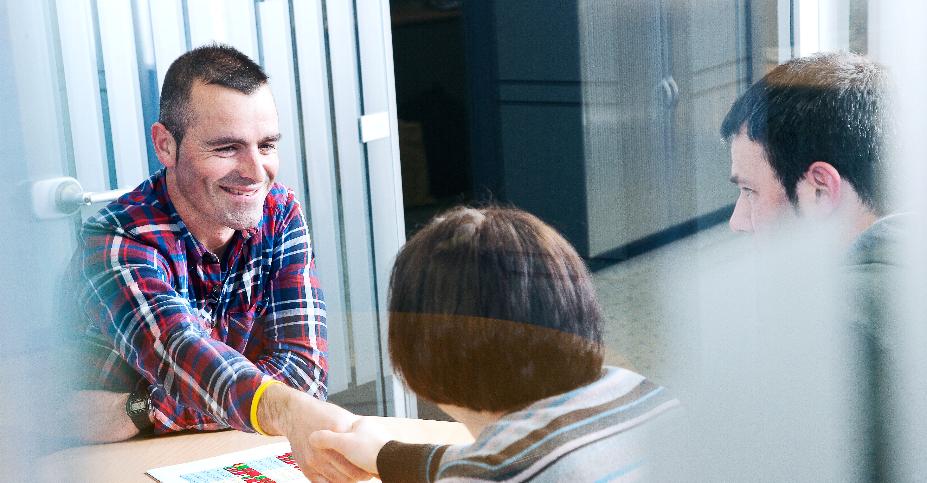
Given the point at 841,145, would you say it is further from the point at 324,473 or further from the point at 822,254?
the point at 324,473

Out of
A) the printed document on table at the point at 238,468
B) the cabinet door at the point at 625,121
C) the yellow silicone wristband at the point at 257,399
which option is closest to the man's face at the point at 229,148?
the yellow silicone wristband at the point at 257,399

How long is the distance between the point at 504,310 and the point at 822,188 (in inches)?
8.5

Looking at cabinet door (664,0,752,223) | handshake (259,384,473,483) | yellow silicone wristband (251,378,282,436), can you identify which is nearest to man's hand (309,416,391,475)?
handshake (259,384,473,483)

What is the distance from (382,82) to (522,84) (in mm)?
181

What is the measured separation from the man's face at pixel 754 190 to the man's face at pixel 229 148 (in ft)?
1.79

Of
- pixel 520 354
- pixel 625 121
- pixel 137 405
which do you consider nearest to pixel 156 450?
pixel 137 405

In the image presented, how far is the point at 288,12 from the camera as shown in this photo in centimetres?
96

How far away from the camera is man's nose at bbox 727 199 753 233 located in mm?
557

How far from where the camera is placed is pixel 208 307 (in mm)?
1093

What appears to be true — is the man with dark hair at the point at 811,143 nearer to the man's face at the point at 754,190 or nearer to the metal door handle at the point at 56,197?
the man's face at the point at 754,190

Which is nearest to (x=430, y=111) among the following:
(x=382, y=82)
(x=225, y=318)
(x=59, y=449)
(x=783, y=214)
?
(x=382, y=82)

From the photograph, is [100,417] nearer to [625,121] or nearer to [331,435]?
[331,435]

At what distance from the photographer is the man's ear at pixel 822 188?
0.54 meters

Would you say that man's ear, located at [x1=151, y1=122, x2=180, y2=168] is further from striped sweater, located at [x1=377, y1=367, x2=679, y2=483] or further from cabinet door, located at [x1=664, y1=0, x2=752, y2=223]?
cabinet door, located at [x1=664, y1=0, x2=752, y2=223]
